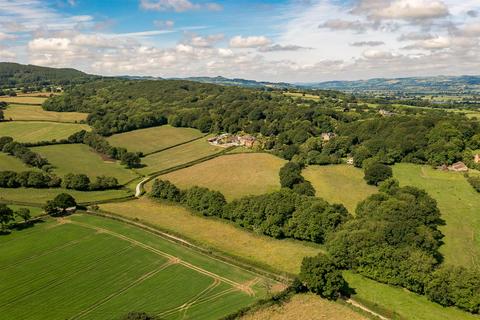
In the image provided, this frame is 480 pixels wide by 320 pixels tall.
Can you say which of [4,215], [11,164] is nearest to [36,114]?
[11,164]

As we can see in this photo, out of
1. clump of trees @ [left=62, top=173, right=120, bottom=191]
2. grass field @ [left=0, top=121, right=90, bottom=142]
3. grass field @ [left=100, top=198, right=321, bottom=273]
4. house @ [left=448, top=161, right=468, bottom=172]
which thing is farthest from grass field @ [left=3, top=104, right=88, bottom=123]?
house @ [left=448, top=161, right=468, bottom=172]

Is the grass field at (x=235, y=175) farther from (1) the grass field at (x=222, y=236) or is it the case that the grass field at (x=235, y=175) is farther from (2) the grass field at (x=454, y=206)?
(2) the grass field at (x=454, y=206)

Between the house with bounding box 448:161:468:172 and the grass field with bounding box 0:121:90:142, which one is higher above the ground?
the grass field with bounding box 0:121:90:142

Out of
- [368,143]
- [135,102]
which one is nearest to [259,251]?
[368,143]

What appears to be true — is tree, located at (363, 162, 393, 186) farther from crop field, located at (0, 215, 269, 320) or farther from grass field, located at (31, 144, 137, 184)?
grass field, located at (31, 144, 137, 184)

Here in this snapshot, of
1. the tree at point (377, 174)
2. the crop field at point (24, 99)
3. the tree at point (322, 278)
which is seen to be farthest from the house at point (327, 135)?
the crop field at point (24, 99)

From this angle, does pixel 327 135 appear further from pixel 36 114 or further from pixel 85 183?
pixel 36 114

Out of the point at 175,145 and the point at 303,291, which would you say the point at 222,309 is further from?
the point at 175,145
